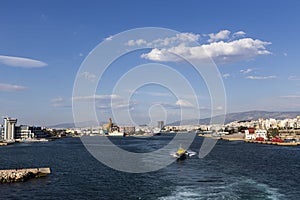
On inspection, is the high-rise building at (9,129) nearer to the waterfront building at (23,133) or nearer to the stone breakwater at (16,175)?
the waterfront building at (23,133)

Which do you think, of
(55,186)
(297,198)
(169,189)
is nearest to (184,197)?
(169,189)

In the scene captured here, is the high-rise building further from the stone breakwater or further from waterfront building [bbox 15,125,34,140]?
the stone breakwater

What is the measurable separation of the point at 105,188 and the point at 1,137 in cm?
10397

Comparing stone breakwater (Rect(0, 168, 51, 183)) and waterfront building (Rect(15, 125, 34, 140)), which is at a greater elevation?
waterfront building (Rect(15, 125, 34, 140))

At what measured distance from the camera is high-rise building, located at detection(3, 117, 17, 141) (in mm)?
108250

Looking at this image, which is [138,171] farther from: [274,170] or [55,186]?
[274,170]

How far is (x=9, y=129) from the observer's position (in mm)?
110188

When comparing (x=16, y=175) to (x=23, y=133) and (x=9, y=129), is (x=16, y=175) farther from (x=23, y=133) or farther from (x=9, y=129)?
(x=23, y=133)

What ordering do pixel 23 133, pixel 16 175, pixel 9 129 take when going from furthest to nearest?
pixel 23 133 → pixel 9 129 → pixel 16 175

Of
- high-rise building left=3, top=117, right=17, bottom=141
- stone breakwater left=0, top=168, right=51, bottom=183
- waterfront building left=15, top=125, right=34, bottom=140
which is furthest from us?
waterfront building left=15, top=125, right=34, bottom=140

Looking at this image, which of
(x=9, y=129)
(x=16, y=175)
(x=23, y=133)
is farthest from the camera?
(x=23, y=133)

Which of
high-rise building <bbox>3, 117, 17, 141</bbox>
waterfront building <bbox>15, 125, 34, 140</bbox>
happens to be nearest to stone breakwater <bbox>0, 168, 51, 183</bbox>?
high-rise building <bbox>3, 117, 17, 141</bbox>

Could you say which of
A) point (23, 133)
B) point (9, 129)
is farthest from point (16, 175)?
point (23, 133)

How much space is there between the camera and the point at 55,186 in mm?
23562
